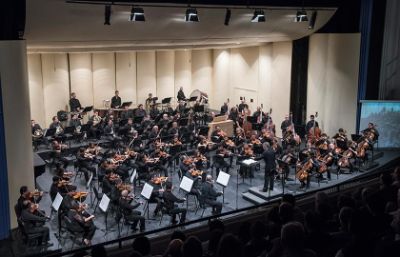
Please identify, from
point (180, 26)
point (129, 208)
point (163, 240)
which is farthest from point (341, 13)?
point (163, 240)

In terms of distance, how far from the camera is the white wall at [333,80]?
1984 centimetres

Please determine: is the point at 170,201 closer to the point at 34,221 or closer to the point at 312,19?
the point at 34,221

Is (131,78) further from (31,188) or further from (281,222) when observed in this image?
(281,222)

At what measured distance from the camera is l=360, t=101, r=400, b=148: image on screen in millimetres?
19469

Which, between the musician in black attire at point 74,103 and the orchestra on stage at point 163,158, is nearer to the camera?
the orchestra on stage at point 163,158

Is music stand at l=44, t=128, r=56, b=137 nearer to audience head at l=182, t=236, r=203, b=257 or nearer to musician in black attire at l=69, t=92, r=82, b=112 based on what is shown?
musician in black attire at l=69, t=92, r=82, b=112

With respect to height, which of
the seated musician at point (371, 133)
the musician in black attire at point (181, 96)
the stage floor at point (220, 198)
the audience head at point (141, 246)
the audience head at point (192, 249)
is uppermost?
the musician in black attire at point (181, 96)

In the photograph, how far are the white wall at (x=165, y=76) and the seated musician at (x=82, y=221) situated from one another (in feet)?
38.2

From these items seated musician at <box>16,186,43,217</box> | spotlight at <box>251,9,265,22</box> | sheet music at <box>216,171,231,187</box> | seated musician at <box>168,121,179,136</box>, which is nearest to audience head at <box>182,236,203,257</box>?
seated musician at <box>16,186,43,217</box>

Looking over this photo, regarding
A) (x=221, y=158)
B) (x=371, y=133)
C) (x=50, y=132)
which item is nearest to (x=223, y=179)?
(x=221, y=158)

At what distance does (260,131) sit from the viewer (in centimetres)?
1869

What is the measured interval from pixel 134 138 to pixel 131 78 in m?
8.18

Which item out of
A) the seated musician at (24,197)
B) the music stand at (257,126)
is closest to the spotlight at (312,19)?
the music stand at (257,126)

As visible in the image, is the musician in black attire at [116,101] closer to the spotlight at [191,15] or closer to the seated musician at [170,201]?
the spotlight at [191,15]
